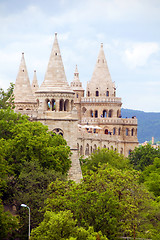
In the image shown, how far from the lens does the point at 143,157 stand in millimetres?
98500

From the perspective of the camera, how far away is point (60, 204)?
5306cm

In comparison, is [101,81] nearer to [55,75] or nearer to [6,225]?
[55,75]

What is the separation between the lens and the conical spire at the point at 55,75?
71812 mm

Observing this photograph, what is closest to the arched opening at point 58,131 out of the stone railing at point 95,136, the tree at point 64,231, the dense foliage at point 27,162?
the dense foliage at point 27,162

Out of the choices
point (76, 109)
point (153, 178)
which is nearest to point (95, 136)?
point (153, 178)

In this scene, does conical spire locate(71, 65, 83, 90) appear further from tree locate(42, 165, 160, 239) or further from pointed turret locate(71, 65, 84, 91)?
tree locate(42, 165, 160, 239)

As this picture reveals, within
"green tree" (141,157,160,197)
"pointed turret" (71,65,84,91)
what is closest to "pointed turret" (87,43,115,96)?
"pointed turret" (71,65,84,91)

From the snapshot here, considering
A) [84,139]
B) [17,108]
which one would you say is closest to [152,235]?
[17,108]

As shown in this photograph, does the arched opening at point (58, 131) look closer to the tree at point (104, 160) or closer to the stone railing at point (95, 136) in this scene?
the tree at point (104, 160)

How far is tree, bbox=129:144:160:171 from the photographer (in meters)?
96.8

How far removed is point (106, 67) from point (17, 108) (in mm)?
43238

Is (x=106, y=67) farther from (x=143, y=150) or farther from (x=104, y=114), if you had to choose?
(x=143, y=150)

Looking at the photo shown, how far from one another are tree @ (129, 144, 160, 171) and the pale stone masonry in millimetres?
3667

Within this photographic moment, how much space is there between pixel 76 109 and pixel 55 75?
4.18 meters
